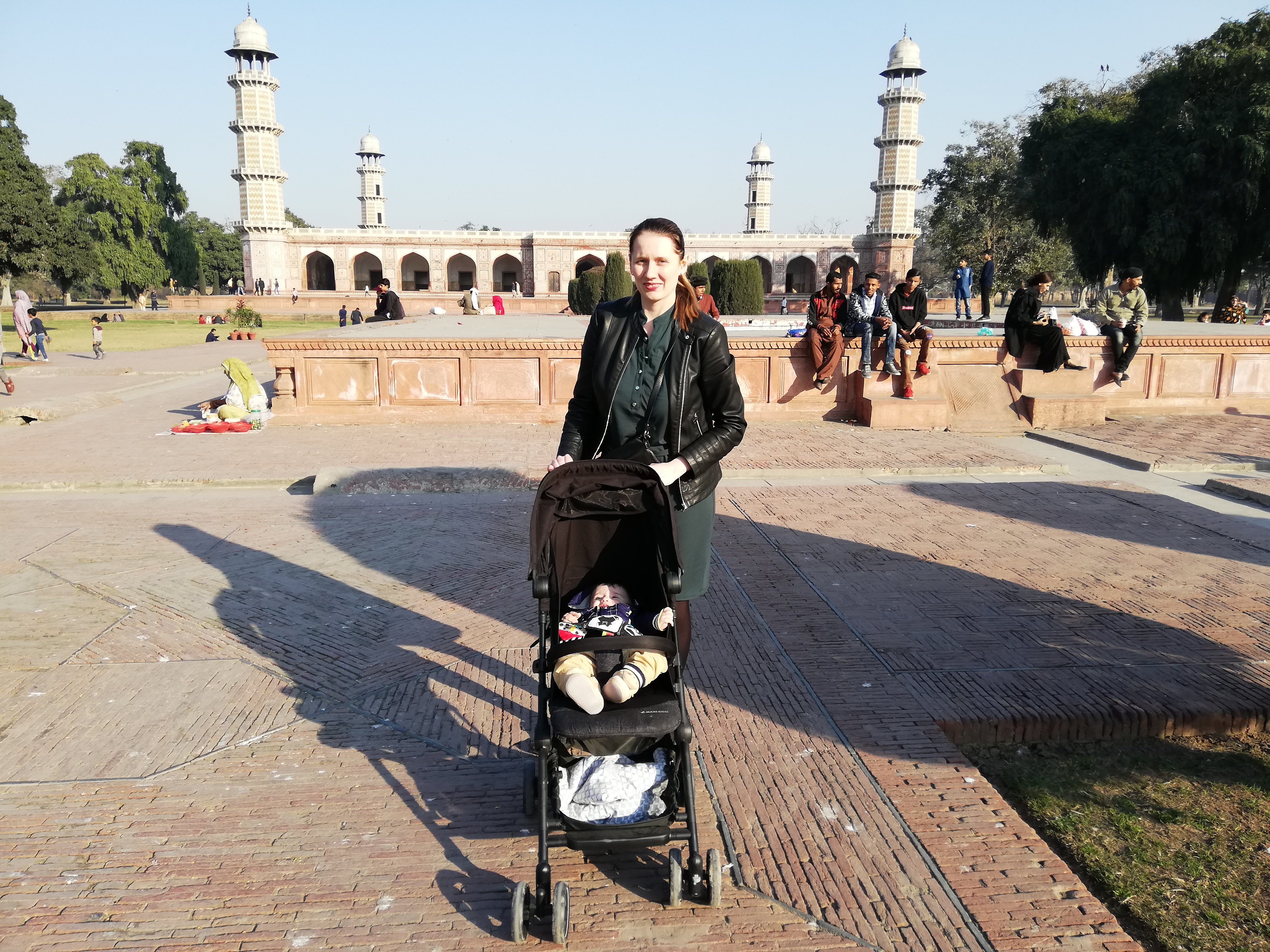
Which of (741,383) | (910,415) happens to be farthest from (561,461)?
(910,415)

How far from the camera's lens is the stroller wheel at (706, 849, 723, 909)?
8.36 feet

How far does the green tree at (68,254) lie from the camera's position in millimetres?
40812

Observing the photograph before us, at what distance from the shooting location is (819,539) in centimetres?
642

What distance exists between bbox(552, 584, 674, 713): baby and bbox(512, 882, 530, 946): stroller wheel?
0.51m

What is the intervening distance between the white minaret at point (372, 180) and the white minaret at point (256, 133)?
17.7 meters

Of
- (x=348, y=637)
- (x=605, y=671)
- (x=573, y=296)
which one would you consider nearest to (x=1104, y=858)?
(x=605, y=671)

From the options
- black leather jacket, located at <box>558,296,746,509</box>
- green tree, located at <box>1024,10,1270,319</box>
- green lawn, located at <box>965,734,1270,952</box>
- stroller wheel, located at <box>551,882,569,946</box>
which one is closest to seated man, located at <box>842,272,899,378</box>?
green lawn, located at <box>965,734,1270,952</box>

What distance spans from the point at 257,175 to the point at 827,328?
56.7 meters

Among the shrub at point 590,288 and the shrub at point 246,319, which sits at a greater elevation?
the shrub at point 590,288

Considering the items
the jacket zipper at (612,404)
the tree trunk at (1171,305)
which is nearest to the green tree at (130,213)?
the tree trunk at (1171,305)

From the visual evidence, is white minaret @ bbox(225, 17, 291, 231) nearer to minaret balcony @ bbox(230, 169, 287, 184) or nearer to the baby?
minaret balcony @ bbox(230, 169, 287, 184)

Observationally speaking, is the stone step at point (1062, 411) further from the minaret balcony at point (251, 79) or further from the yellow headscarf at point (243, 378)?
the minaret balcony at point (251, 79)

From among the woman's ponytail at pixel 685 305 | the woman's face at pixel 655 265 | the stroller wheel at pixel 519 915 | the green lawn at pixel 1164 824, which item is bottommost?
the green lawn at pixel 1164 824

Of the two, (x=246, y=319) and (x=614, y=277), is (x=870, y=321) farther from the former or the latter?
(x=246, y=319)
